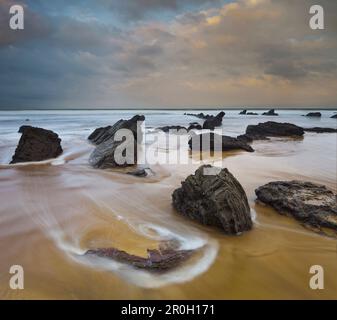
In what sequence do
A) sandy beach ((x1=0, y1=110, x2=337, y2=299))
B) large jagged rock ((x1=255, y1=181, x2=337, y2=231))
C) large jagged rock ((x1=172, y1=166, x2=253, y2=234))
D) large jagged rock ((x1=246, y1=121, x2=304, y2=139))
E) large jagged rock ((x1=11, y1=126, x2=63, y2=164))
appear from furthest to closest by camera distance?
large jagged rock ((x1=246, y1=121, x2=304, y2=139))
large jagged rock ((x1=11, y1=126, x2=63, y2=164))
large jagged rock ((x1=255, y1=181, x2=337, y2=231))
large jagged rock ((x1=172, y1=166, x2=253, y2=234))
sandy beach ((x1=0, y1=110, x2=337, y2=299))

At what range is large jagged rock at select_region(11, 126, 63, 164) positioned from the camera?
901cm

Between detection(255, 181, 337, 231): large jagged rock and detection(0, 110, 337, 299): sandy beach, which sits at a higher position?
detection(255, 181, 337, 231): large jagged rock

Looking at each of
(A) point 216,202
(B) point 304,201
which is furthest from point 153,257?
(B) point 304,201

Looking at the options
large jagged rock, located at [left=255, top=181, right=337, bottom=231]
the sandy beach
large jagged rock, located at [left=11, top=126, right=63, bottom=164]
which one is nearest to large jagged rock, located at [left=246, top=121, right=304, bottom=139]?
large jagged rock, located at [left=11, top=126, right=63, bottom=164]

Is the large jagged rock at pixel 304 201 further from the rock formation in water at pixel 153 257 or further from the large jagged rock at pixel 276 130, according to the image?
the large jagged rock at pixel 276 130

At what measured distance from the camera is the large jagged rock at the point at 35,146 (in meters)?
9.01

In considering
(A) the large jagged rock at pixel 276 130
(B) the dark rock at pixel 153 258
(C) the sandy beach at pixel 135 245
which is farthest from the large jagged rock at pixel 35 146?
(A) the large jagged rock at pixel 276 130

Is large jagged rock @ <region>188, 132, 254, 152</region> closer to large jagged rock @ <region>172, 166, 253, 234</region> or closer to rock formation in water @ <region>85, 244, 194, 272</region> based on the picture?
large jagged rock @ <region>172, 166, 253, 234</region>

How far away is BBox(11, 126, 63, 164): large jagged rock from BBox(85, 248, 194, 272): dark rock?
657 centimetres

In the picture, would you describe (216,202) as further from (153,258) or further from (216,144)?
(216,144)

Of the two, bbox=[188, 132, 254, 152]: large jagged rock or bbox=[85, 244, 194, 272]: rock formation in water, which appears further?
bbox=[188, 132, 254, 152]: large jagged rock

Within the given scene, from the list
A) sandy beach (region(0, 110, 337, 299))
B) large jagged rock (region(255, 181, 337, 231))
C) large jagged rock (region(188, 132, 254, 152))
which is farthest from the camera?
large jagged rock (region(188, 132, 254, 152))

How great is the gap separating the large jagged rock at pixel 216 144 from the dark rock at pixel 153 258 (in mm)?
8297

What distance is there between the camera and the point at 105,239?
3832mm
